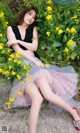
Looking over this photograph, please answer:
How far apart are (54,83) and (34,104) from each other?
0.49m

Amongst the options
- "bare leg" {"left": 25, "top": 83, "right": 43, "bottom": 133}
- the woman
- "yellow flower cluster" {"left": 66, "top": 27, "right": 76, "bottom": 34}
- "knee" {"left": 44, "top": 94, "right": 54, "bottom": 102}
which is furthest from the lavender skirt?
"yellow flower cluster" {"left": 66, "top": 27, "right": 76, "bottom": 34}

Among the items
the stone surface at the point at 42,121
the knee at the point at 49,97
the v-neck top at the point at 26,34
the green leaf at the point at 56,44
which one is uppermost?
the v-neck top at the point at 26,34

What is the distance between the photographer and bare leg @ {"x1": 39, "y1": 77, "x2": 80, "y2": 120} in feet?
13.7

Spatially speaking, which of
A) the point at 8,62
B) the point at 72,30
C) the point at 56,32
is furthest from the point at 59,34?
the point at 8,62

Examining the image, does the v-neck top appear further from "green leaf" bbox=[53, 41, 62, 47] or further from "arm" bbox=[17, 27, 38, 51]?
"green leaf" bbox=[53, 41, 62, 47]

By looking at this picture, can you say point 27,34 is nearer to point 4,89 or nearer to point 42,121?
point 4,89

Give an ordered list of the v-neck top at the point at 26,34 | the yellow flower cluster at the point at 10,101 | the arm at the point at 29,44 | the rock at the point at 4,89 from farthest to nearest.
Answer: the v-neck top at the point at 26,34
the arm at the point at 29,44
the rock at the point at 4,89
the yellow flower cluster at the point at 10,101

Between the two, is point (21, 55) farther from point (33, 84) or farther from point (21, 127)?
point (21, 127)

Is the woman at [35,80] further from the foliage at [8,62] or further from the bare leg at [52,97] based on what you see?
the foliage at [8,62]

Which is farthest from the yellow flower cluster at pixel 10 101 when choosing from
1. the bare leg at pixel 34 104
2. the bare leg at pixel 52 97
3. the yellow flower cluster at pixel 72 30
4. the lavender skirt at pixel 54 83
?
the yellow flower cluster at pixel 72 30

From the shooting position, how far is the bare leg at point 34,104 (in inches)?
158

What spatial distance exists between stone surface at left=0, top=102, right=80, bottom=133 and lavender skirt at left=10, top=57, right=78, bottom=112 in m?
0.09

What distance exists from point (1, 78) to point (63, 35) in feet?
3.47

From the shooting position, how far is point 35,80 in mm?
4324
